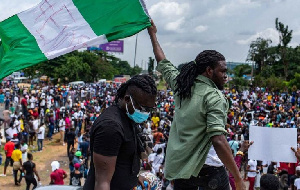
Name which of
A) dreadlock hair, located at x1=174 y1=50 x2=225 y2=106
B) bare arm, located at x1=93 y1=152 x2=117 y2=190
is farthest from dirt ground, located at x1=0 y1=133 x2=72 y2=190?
bare arm, located at x1=93 y1=152 x2=117 y2=190

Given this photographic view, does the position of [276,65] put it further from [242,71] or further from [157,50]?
[157,50]

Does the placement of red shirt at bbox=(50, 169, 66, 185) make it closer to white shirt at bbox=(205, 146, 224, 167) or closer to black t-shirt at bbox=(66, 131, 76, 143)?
black t-shirt at bbox=(66, 131, 76, 143)

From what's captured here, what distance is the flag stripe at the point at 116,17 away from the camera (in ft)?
10.6

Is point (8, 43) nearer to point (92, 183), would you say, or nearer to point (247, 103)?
point (92, 183)

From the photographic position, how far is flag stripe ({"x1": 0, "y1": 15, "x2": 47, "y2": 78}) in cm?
301

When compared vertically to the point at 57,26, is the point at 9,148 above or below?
below

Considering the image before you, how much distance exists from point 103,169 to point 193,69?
987 mm

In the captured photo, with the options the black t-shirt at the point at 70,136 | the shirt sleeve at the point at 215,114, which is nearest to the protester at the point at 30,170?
the black t-shirt at the point at 70,136

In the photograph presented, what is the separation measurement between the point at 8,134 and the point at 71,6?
11212 mm

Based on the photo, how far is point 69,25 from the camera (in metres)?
3.26

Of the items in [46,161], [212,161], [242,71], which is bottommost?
[46,161]

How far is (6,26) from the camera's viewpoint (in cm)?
326

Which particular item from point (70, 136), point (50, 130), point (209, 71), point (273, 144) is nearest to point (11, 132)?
point (70, 136)

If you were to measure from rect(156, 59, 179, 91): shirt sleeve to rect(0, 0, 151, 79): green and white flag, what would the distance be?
400 mm
